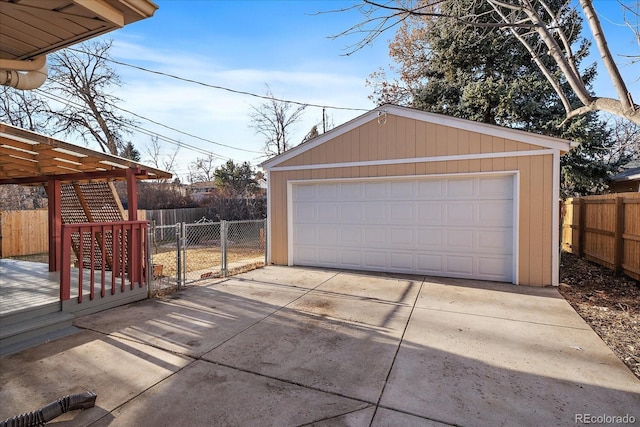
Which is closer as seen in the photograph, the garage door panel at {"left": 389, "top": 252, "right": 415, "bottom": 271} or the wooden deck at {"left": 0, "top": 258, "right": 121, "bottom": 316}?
the wooden deck at {"left": 0, "top": 258, "right": 121, "bottom": 316}

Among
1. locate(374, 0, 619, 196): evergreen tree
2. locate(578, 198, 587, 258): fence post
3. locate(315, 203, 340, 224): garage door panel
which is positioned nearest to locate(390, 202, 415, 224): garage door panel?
locate(315, 203, 340, 224): garage door panel

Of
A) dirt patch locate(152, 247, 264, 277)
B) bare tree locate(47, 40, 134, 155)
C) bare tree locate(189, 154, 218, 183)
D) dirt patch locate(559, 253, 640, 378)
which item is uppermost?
bare tree locate(47, 40, 134, 155)

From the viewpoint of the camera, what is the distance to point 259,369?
2.78m

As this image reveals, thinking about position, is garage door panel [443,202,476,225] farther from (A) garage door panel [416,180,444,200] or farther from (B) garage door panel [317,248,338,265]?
(B) garage door panel [317,248,338,265]

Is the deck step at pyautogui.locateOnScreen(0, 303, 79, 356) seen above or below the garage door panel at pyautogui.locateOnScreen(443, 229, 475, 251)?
below

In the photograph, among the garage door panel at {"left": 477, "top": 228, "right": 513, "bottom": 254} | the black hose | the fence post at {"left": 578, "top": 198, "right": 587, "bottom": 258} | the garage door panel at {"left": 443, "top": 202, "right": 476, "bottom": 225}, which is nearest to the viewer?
the black hose

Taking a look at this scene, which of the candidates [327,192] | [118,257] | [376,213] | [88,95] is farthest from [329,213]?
[88,95]

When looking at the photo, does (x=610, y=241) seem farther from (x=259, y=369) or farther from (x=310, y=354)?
(x=259, y=369)

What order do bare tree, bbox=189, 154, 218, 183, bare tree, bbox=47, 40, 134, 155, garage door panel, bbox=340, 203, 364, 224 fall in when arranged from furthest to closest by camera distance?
bare tree, bbox=189, 154, 218, 183 → bare tree, bbox=47, 40, 134, 155 → garage door panel, bbox=340, 203, 364, 224

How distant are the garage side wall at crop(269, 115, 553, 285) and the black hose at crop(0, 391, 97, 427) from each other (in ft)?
17.9

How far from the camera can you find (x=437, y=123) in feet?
20.2

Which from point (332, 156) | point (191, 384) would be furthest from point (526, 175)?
point (191, 384)

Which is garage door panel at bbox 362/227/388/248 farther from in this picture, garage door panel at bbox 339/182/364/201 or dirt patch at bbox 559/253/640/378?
dirt patch at bbox 559/253/640/378

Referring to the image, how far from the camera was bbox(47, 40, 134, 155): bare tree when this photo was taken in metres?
14.2
